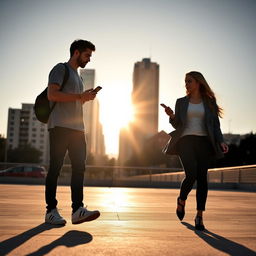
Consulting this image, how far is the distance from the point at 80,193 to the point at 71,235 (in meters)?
0.76

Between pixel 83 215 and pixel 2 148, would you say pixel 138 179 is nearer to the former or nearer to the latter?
pixel 83 215

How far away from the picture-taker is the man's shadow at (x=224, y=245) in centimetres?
226

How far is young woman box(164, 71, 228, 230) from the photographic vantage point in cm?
371

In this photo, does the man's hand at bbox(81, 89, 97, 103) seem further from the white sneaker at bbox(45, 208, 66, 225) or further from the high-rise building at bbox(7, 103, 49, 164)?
the high-rise building at bbox(7, 103, 49, 164)

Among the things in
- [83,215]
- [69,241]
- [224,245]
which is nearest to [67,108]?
[83,215]

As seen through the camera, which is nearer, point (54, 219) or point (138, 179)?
point (54, 219)

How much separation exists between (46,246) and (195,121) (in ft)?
7.00

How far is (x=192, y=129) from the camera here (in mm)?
3809

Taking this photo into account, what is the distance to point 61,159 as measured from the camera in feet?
11.7

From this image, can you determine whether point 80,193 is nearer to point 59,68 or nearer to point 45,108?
point 45,108

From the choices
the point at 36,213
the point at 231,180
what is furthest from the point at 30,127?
the point at 36,213

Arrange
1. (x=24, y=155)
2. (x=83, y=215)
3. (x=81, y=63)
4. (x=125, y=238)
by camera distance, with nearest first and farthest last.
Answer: (x=125, y=238) < (x=83, y=215) < (x=81, y=63) < (x=24, y=155)

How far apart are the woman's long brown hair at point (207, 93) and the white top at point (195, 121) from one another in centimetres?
10

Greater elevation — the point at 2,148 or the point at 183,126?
the point at 2,148
